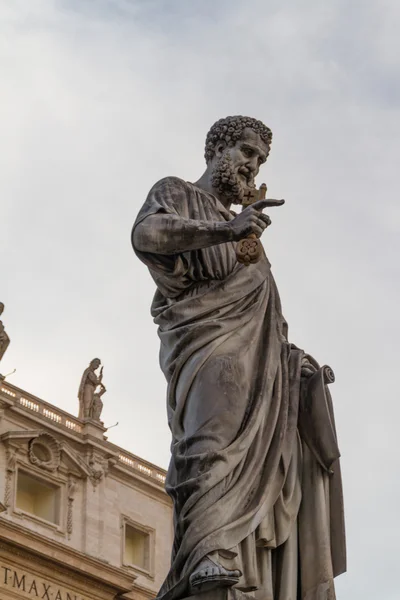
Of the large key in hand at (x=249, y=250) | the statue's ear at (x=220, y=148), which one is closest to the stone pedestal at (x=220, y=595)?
the large key in hand at (x=249, y=250)

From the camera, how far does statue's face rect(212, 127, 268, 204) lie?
21.1 ft

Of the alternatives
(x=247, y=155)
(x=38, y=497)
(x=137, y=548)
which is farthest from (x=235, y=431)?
(x=137, y=548)

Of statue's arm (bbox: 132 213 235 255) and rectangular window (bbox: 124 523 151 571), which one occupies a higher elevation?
rectangular window (bbox: 124 523 151 571)

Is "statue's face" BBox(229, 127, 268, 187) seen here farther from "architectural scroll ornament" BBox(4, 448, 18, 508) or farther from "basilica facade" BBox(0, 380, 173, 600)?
"architectural scroll ornament" BBox(4, 448, 18, 508)

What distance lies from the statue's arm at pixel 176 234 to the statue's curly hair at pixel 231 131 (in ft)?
2.14

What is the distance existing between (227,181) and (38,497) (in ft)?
128

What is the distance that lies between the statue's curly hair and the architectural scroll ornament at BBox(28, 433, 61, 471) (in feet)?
125

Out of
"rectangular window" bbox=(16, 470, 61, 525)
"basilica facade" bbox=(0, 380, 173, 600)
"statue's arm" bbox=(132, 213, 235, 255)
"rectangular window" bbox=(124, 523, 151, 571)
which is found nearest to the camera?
"statue's arm" bbox=(132, 213, 235, 255)

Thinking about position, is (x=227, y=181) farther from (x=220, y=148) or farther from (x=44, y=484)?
(x=44, y=484)

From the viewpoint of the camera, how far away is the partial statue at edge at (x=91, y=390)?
4772 centimetres

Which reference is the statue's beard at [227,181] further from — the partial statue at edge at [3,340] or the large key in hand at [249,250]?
the partial statue at edge at [3,340]

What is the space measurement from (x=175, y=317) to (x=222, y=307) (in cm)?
20

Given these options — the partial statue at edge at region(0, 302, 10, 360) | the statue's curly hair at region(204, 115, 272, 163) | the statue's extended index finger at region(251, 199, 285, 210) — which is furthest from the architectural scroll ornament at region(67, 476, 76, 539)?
the statue's extended index finger at region(251, 199, 285, 210)

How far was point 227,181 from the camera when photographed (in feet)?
21.1
